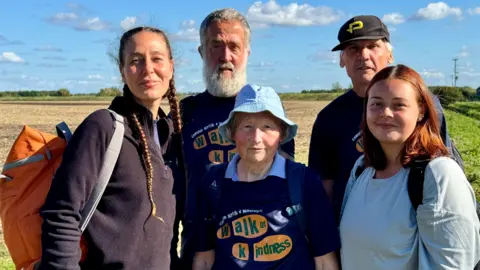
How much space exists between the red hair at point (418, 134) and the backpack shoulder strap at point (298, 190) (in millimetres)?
400

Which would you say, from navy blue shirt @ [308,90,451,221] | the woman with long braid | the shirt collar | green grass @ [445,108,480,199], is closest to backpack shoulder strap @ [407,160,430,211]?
the shirt collar

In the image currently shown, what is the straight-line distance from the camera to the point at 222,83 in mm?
3998

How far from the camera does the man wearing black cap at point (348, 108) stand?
11.8ft

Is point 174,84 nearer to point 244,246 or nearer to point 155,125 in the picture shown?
point 155,125

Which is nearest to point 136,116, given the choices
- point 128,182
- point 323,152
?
point 128,182

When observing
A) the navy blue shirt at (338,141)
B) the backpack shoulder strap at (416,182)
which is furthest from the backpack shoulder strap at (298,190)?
the navy blue shirt at (338,141)

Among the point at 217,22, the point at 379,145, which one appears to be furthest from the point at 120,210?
the point at 217,22

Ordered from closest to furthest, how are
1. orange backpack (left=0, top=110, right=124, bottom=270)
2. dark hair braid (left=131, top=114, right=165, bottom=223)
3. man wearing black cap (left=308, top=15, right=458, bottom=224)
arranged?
orange backpack (left=0, top=110, right=124, bottom=270), dark hair braid (left=131, top=114, right=165, bottom=223), man wearing black cap (left=308, top=15, right=458, bottom=224)

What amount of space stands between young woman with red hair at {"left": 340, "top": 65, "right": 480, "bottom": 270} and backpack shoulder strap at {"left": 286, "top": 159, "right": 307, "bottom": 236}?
241 millimetres

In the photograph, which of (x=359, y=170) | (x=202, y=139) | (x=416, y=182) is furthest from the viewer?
(x=202, y=139)

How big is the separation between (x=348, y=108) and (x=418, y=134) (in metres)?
0.95

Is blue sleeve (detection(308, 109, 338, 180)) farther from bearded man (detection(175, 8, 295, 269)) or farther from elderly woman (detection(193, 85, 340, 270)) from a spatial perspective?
elderly woman (detection(193, 85, 340, 270))

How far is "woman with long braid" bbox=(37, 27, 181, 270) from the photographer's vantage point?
2488 mm

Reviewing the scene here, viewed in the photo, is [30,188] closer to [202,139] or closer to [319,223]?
[202,139]
